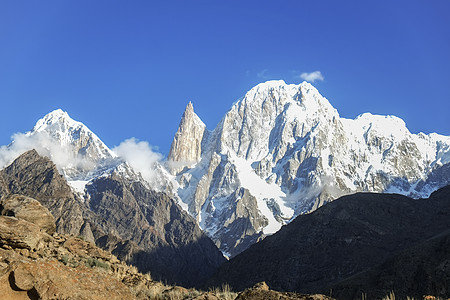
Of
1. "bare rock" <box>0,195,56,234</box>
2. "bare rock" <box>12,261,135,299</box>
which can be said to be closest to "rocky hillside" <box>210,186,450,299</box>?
"bare rock" <box>0,195,56,234</box>

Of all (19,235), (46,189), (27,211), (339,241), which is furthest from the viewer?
(46,189)

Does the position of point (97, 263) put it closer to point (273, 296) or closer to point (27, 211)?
point (27, 211)

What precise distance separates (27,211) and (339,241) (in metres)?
76.5

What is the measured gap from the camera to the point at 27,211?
1093 inches

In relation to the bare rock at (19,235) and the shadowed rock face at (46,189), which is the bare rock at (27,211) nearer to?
the bare rock at (19,235)

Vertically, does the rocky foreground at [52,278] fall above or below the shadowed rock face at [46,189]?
below

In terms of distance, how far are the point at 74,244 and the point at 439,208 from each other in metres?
91.2

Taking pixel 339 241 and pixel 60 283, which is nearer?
pixel 60 283

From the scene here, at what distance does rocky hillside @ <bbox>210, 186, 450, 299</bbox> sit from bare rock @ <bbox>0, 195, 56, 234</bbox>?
52.8 m

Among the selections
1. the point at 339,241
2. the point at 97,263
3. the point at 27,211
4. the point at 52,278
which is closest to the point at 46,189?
the point at 339,241

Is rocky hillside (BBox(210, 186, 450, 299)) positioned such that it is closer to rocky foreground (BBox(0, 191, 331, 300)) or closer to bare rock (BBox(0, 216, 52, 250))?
rocky foreground (BBox(0, 191, 331, 300))

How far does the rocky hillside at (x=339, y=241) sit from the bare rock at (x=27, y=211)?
173ft

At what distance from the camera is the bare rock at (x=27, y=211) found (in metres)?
27.3

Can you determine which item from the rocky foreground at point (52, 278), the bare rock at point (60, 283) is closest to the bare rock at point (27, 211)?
the rocky foreground at point (52, 278)
